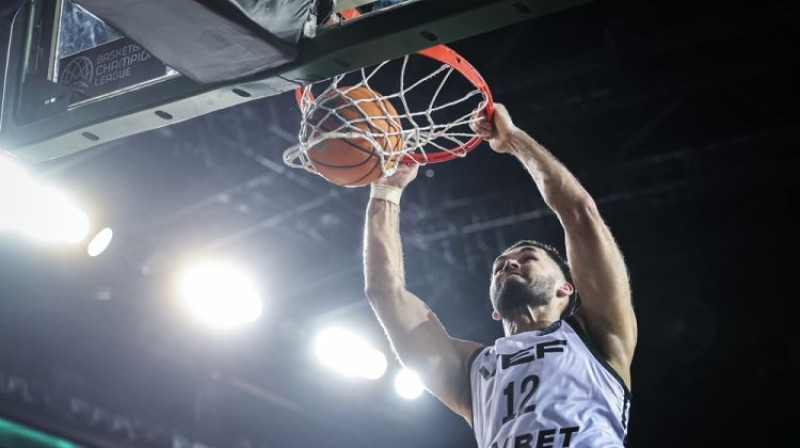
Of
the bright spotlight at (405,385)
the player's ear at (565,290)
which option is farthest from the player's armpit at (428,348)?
the bright spotlight at (405,385)

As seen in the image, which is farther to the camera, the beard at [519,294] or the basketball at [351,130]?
the beard at [519,294]

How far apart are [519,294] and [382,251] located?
60cm

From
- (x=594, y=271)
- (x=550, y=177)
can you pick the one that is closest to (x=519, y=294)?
(x=594, y=271)

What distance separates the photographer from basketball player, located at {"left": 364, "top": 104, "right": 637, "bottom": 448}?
282 centimetres

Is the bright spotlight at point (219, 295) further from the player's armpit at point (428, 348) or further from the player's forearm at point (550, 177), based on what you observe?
the player's forearm at point (550, 177)

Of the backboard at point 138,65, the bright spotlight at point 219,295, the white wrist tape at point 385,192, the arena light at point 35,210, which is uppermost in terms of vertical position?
the backboard at point 138,65

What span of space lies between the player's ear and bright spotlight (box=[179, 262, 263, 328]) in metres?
3.68

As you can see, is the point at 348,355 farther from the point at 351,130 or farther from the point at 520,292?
the point at 351,130

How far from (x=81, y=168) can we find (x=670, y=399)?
4.62 metres

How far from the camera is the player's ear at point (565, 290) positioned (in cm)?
335

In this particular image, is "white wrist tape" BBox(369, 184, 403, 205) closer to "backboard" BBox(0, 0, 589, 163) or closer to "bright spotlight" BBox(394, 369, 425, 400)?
"backboard" BBox(0, 0, 589, 163)

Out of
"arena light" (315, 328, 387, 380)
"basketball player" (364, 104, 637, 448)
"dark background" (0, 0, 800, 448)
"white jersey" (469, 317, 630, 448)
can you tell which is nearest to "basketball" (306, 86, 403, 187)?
"basketball player" (364, 104, 637, 448)

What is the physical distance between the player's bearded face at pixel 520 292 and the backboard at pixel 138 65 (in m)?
1.06

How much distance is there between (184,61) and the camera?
2.65 metres
